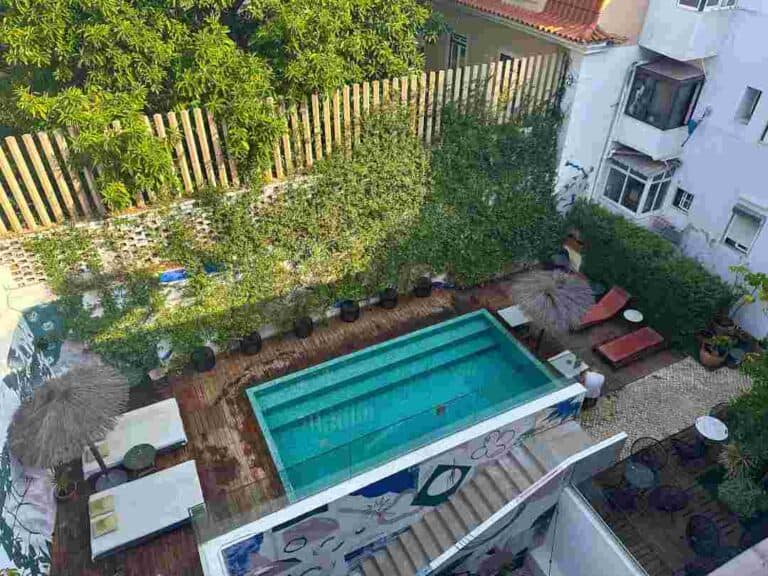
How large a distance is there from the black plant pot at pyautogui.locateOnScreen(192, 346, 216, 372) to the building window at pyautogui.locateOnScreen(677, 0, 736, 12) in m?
14.1

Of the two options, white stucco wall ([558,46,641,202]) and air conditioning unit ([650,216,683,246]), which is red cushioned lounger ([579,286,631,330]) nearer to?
air conditioning unit ([650,216,683,246])

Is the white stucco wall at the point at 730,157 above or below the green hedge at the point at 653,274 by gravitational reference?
above

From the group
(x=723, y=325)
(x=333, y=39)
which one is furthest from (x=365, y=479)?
(x=723, y=325)

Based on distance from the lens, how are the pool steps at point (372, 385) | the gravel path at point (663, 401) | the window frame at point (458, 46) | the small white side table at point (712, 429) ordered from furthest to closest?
the window frame at point (458, 46)
the pool steps at point (372, 385)
the gravel path at point (663, 401)
the small white side table at point (712, 429)

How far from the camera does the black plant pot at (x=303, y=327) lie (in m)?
14.6

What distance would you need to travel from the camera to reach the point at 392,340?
1444 cm

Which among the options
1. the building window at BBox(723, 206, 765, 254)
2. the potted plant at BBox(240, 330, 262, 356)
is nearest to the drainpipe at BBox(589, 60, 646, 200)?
the building window at BBox(723, 206, 765, 254)

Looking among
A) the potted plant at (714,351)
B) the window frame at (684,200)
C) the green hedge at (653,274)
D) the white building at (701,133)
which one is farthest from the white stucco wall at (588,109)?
the potted plant at (714,351)

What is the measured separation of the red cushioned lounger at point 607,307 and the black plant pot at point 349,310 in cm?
615

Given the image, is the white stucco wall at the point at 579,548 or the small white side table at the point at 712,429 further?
the small white side table at the point at 712,429

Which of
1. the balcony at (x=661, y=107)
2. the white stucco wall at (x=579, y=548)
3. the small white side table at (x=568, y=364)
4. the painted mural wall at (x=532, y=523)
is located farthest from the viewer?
the balcony at (x=661, y=107)

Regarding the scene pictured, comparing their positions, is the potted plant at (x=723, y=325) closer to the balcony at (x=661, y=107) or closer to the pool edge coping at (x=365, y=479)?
the balcony at (x=661, y=107)

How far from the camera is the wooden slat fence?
36.2 ft

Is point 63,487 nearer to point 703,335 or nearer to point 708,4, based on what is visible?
point 703,335
